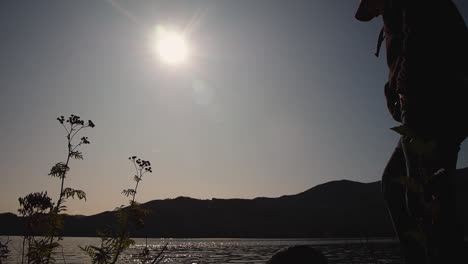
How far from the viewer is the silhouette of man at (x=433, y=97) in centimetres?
200

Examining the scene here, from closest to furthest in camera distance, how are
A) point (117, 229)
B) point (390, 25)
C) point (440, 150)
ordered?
point (440, 150) < point (390, 25) < point (117, 229)

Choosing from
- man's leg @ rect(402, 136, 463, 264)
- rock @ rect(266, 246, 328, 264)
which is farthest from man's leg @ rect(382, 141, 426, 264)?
rock @ rect(266, 246, 328, 264)

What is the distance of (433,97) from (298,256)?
3.91 metres

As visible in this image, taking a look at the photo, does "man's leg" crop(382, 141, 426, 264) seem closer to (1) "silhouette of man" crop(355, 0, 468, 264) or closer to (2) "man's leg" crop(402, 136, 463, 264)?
(1) "silhouette of man" crop(355, 0, 468, 264)

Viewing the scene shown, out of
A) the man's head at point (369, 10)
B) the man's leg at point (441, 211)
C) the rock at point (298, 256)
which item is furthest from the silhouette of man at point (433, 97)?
the rock at point (298, 256)

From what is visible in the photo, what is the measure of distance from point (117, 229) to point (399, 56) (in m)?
6.34

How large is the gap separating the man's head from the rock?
3.68 metres

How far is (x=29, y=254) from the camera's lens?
4945 millimetres

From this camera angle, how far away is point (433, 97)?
236 centimetres

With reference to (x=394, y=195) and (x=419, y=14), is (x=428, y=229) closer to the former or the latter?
(x=394, y=195)

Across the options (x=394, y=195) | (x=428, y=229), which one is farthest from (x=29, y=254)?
(x=428, y=229)

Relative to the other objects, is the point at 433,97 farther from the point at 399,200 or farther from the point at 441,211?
the point at 399,200

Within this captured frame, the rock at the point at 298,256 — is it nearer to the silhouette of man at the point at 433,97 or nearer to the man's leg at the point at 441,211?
the silhouette of man at the point at 433,97

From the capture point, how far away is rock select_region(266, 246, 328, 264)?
5.53 metres
